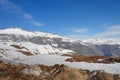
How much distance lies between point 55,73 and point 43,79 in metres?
3.13

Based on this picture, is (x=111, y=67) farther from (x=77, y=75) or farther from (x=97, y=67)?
(x=77, y=75)

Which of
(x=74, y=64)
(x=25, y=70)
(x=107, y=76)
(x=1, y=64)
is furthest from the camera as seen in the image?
(x=1, y=64)

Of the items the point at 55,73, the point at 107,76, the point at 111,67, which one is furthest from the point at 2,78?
the point at 111,67

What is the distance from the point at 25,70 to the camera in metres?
44.4

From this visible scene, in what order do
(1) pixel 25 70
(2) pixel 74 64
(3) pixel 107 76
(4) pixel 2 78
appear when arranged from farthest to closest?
1. (2) pixel 74 64
2. (1) pixel 25 70
3. (3) pixel 107 76
4. (4) pixel 2 78

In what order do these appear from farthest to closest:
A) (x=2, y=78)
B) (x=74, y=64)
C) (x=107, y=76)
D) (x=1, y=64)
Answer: (x=1, y=64)
(x=74, y=64)
(x=107, y=76)
(x=2, y=78)

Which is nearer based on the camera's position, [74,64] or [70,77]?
[70,77]

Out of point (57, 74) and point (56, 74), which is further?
point (56, 74)

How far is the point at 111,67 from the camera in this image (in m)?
44.4

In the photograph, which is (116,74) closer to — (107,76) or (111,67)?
(107,76)

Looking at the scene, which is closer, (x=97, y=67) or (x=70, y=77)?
(x=70, y=77)

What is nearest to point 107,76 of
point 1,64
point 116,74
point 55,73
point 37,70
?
point 116,74

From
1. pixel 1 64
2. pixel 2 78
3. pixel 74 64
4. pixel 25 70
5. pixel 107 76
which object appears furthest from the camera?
pixel 1 64

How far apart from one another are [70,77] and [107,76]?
5.67 meters
